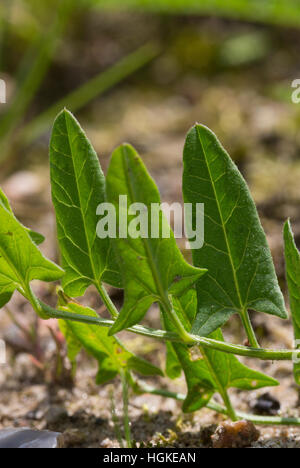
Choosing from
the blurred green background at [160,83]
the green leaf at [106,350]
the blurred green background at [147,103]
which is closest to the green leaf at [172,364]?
the green leaf at [106,350]

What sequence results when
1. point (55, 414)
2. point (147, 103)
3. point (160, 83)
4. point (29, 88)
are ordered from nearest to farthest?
1. point (55, 414)
2. point (29, 88)
3. point (147, 103)
4. point (160, 83)

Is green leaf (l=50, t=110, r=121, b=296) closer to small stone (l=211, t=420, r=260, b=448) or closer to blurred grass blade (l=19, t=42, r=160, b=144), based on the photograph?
small stone (l=211, t=420, r=260, b=448)

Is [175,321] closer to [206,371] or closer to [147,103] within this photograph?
[206,371]

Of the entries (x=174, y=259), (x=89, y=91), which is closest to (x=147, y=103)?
(x=89, y=91)

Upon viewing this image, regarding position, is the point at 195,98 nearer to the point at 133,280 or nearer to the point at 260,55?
the point at 260,55

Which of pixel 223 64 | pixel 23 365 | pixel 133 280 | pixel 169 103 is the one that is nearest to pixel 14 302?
pixel 23 365

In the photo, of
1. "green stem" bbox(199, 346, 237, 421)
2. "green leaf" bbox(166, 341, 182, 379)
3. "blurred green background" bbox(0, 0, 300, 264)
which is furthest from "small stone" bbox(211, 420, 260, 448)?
"blurred green background" bbox(0, 0, 300, 264)

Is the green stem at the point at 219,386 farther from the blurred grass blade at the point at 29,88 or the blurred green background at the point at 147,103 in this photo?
the blurred grass blade at the point at 29,88
